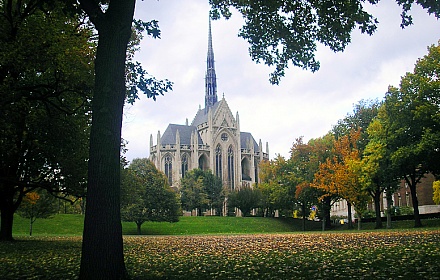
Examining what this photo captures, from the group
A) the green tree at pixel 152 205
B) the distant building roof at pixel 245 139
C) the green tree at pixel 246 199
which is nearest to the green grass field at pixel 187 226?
the green tree at pixel 152 205

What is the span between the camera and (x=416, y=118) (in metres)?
30.2

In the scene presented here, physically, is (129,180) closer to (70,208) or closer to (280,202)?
(280,202)

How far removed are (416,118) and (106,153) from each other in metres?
28.1

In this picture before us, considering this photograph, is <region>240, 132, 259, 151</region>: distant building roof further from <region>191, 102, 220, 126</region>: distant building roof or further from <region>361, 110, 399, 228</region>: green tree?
<region>361, 110, 399, 228</region>: green tree

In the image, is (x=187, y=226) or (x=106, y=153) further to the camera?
(x=187, y=226)

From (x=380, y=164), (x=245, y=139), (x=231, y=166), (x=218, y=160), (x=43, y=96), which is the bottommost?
(x=380, y=164)

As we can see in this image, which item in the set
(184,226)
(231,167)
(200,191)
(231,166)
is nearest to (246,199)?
(200,191)

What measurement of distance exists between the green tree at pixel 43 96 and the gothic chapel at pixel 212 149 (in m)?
75.8

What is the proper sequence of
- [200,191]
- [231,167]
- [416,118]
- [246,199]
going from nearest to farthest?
1. [416,118]
2. [246,199]
3. [200,191]
4. [231,167]

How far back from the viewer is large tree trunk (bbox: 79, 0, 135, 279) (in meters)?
6.66

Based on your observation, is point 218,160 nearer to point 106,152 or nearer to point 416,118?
point 416,118

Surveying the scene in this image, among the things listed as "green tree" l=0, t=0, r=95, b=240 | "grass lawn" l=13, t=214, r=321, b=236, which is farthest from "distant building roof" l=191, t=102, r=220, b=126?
"green tree" l=0, t=0, r=95, b=240


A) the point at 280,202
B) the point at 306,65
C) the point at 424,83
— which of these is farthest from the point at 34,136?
the point at 280,202

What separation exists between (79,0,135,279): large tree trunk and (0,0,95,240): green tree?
295 centimetres
